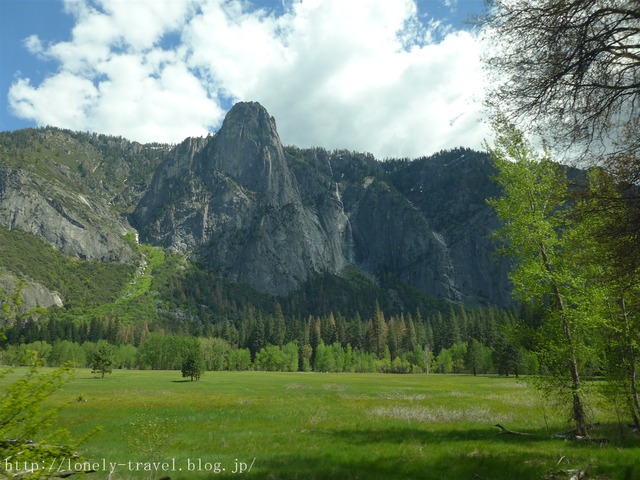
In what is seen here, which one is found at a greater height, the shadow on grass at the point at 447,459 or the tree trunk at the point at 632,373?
the tree trunk at the point at 632,373

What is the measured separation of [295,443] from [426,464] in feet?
23.5

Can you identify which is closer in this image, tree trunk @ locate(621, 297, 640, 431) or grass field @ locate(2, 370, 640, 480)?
grass field @ locate(2, 370, 640, 480)

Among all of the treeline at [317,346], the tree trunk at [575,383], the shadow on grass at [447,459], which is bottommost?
the treeline at [317,346]

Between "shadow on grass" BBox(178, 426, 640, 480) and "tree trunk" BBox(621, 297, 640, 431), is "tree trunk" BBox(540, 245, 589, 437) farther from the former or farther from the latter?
"tree trunk" BBox(621, 297, 640, 431)

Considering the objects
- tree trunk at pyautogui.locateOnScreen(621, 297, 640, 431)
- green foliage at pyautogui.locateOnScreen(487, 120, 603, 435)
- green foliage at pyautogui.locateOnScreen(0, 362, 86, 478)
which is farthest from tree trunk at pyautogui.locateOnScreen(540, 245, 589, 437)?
green foliage at pyautogui.locateOnScreen(0, 362, 86, 478)

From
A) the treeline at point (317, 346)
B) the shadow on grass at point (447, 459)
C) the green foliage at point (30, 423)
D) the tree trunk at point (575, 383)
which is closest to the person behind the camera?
the green foliage at point (30, 423)

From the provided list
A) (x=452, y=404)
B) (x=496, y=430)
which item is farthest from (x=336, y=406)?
(x=496, y=430)

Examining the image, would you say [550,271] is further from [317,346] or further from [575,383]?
[317,346]

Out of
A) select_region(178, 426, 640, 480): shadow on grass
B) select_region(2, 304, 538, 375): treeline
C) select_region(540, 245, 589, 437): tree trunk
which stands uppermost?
select_region(540, 245, 589, 437): tree trunk

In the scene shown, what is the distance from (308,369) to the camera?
141875 millimetres

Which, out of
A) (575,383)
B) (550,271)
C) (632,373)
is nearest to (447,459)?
(575,383)

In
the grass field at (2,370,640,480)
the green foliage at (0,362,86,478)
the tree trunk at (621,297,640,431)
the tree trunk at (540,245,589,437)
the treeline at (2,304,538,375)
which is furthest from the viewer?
the treeline at (2,304,538,375)

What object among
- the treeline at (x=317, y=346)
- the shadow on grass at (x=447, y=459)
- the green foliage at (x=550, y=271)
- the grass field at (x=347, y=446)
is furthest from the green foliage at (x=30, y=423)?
the treeline at (x=317, y=346)

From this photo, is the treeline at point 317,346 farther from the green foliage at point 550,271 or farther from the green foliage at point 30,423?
the green foliage at point 30,423
